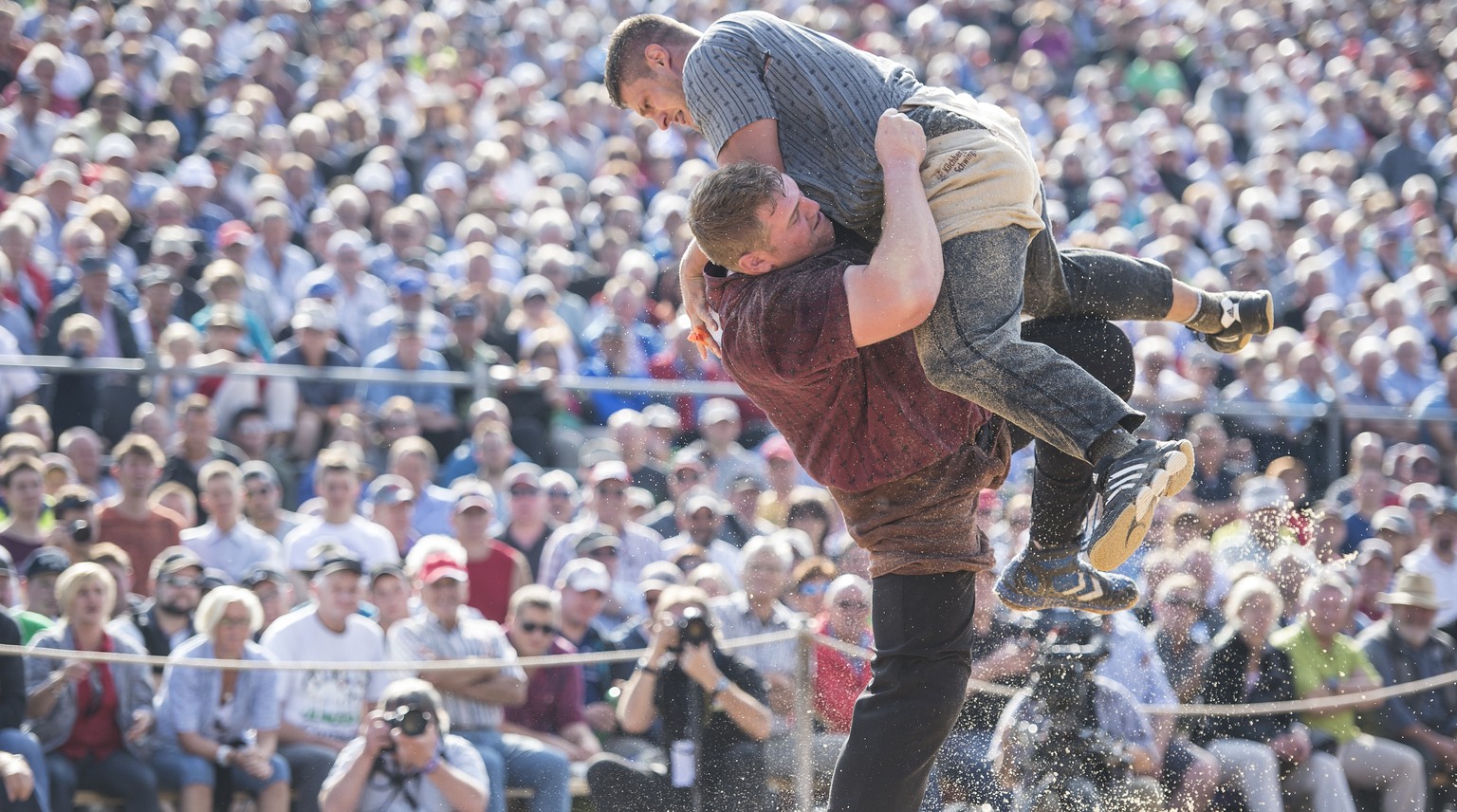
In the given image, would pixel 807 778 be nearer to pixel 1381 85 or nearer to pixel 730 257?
pixel 730 257

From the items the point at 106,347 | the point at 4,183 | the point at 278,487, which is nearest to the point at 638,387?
the point at 278,487

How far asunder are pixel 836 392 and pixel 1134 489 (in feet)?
2.02

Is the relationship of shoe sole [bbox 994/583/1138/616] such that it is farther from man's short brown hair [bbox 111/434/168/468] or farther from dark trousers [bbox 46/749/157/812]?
man's short brown hair [bbox 111/434/168/468]

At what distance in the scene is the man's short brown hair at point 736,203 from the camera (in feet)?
10.2

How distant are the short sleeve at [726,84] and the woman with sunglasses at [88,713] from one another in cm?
329

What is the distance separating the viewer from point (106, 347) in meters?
7.50

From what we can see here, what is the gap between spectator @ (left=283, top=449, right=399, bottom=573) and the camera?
6812 millimetres

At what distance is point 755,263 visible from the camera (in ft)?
10.5

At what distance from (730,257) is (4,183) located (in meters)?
6.69

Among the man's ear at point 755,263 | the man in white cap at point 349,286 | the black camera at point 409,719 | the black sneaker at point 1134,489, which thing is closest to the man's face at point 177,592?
the black camera at point 409,719

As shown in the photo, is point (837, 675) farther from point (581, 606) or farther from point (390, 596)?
point (390, 596)

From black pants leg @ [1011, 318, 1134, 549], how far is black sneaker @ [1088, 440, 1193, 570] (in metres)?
0.39

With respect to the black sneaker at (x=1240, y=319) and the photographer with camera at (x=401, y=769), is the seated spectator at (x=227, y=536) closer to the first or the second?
the photographer with camera at (x=401, y=769)

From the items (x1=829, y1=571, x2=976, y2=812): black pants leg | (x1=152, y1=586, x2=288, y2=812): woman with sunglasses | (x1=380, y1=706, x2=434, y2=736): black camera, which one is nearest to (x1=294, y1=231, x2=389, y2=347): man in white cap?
(x1=152, y1=586, x2=288, y2=812): woman with sunglasses
